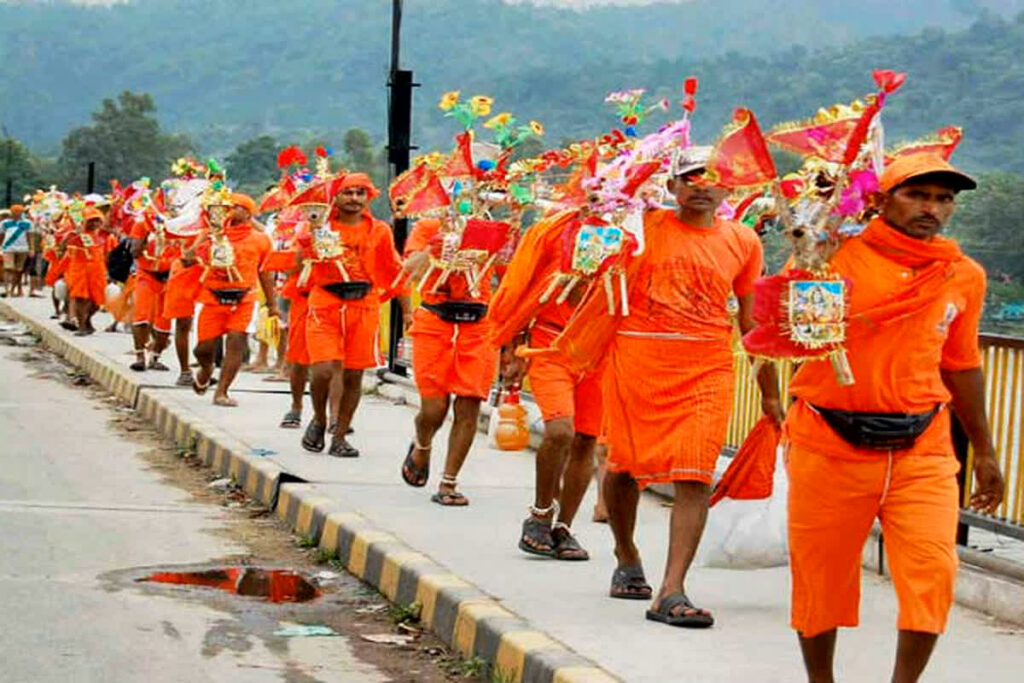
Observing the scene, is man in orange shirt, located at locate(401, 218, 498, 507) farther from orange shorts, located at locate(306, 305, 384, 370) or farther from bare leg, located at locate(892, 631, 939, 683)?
bare leg, located at locate(892, 631, 939, 683)

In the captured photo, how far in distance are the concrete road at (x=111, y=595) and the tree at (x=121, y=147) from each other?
8373cm

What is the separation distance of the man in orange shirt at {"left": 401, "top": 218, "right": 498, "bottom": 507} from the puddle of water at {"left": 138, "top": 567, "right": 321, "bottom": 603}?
6.42 feet

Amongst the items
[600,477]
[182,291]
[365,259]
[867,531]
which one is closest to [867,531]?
[867,531]

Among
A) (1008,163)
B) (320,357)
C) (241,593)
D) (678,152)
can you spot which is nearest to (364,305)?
(320,357)

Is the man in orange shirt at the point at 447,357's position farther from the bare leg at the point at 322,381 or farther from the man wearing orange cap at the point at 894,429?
the man wearing orange cap at the point at 894,429

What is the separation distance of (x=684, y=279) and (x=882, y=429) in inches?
94.8

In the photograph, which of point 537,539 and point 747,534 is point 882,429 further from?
point 537,539

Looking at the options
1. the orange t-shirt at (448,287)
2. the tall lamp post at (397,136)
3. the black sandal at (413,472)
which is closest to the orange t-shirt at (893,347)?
the orange t-shirt at (448,287)

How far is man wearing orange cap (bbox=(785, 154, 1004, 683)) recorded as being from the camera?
636 centimetres

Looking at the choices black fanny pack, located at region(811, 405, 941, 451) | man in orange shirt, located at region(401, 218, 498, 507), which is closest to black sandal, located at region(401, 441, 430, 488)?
man in orange shirt, located at region(401, 218, 498, 507)

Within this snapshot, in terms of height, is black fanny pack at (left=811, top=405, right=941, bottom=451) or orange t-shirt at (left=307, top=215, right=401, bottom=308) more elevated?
orange t-shirt at (left=307, top=215, right=401, bottom=308)

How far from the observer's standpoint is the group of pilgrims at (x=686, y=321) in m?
6.42

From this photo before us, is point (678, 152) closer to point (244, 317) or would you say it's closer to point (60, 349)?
point (244, 317)

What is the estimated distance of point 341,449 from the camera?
580 inches
